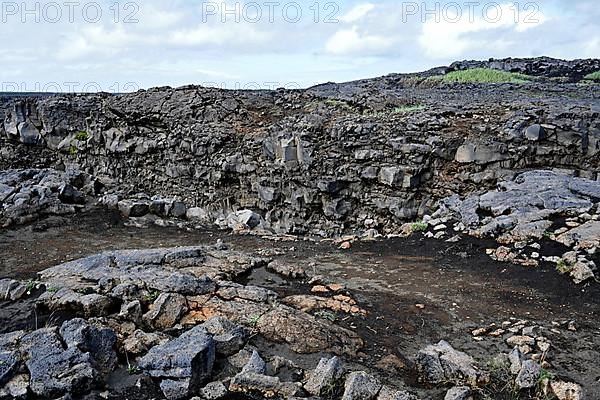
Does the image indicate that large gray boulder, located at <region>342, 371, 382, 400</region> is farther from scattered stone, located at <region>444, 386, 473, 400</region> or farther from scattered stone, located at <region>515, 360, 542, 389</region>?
scattered stone, located at <region>515, 360, 542, 389</region>

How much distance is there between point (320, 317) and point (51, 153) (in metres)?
15.8

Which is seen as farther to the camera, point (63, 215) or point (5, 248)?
point (63, 215)

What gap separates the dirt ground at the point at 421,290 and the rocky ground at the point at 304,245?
0.04 m

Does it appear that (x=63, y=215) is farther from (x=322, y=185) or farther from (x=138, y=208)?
(x=322, y=185)

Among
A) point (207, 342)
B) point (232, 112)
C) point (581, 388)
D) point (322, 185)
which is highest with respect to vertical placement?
point (232, 112)

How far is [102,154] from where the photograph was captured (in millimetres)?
18141

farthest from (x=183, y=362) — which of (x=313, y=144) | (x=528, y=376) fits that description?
(x=313, y=144)

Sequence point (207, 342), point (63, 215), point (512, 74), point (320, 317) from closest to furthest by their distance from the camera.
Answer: point (207, 342), point (320, 317), point (63, 215), point (512, 74)

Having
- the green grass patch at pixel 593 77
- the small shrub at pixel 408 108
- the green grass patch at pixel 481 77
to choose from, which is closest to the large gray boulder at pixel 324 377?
the small shrub at pixel 408 108

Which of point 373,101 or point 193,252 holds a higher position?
point 373,101

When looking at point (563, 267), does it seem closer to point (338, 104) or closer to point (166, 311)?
point (166, 311)

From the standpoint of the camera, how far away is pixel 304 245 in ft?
34.9

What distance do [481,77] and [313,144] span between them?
11.4m

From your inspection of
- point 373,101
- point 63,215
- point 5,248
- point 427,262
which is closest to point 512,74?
point 373,101
